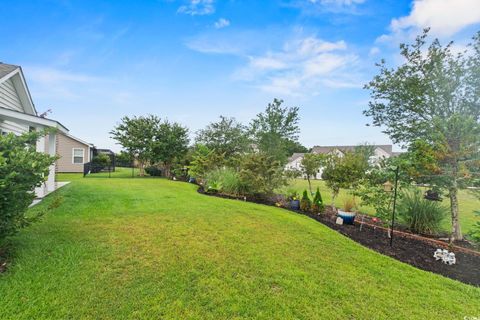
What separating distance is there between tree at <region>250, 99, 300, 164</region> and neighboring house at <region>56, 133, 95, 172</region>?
1747cm

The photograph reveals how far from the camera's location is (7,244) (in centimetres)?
354

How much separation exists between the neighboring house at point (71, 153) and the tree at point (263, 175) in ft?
62.2

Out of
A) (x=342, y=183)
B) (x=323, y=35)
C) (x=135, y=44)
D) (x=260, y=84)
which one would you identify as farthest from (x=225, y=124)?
(x=342, y=183)

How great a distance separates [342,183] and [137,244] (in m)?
6.77

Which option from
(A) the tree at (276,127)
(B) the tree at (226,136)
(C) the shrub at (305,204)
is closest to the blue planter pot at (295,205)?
(C) the shrub at (305,204)

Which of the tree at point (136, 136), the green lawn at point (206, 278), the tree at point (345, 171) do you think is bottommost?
the green lawn at point (206, 278)

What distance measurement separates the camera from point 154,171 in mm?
20484

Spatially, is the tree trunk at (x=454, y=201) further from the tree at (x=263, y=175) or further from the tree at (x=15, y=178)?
the tree at (x=15, y=178)

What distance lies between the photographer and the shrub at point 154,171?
20.5 m

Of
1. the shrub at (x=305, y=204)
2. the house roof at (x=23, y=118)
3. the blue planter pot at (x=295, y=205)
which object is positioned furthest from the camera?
the blue planter pot at (x=295, y=205)

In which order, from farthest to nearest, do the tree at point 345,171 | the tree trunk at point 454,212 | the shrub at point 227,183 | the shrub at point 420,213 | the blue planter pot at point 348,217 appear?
the shrub at point 227,183 < the tree at point 345,171 < the blue planter pot at point 348,217 < the shrub at point 420,213 < the tree trunk at point 454,212

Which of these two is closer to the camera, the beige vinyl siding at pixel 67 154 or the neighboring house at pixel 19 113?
the neighboring house at pixel 19 113

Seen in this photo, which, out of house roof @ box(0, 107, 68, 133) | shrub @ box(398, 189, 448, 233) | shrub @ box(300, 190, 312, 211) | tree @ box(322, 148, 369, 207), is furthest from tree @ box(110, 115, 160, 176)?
shrub @ box(398, 189, 448, 233)

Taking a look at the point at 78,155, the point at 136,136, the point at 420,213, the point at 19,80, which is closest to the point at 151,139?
the point at 136,136
